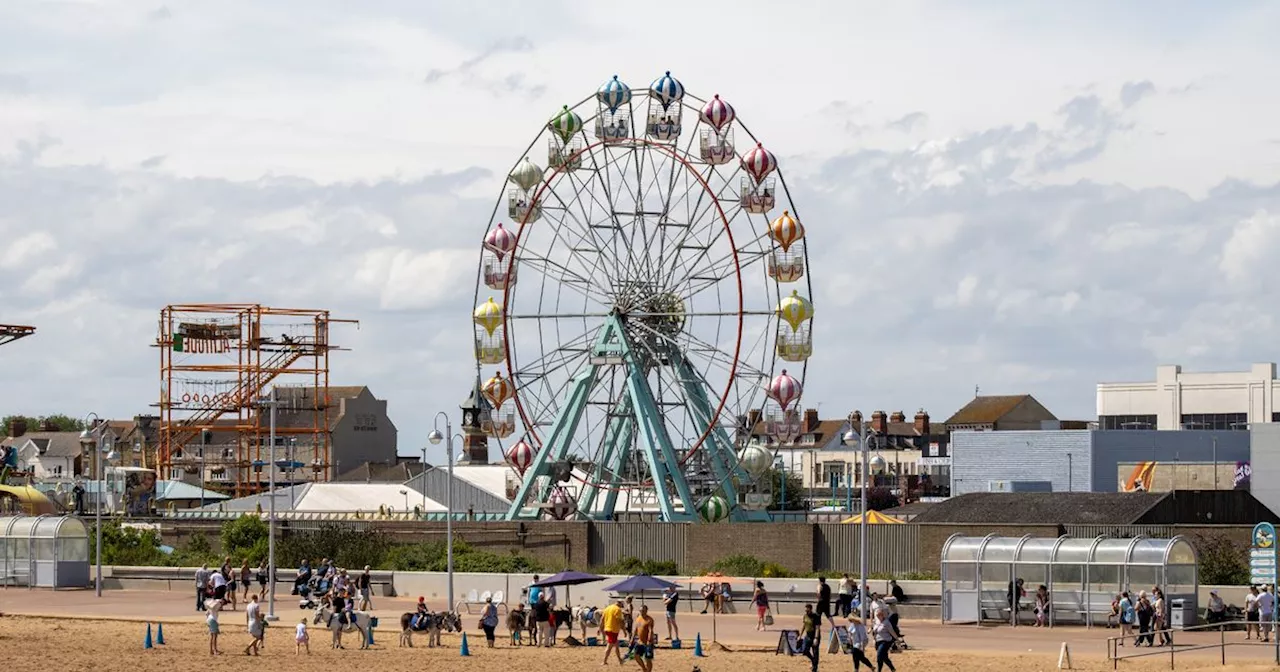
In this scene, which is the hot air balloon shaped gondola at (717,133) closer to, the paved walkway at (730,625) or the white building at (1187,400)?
the paved walkway at (730,625)

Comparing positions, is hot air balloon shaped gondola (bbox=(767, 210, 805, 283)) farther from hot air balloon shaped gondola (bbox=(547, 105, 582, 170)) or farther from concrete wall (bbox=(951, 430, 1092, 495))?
concrete wall (bbox=(951, 430, 1092, 495))

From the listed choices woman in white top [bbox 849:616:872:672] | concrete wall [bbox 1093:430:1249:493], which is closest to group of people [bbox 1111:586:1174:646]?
woman in white top [bbox 849:616:872:672]

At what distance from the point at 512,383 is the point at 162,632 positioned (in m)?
23.5

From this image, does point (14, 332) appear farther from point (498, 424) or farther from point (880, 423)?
point (880, 423)

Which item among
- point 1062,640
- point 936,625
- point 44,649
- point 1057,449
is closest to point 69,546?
point 44,649

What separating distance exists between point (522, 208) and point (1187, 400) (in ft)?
213

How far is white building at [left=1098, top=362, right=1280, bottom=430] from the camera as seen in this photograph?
117 meters

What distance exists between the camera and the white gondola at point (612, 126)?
66.3 metres

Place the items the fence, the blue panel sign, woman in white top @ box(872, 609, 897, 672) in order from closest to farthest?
woman in white top @ box(872, 609, 897, 672), the blue panel sign, the fence

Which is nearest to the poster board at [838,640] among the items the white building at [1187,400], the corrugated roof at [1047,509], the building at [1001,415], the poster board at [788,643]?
the poster board at [788,643]

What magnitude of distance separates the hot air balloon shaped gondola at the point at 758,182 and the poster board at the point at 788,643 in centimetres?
2454

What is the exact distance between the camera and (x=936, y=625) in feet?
157

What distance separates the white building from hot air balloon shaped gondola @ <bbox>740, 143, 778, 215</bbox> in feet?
197

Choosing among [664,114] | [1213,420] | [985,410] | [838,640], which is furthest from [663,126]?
[985,410]
